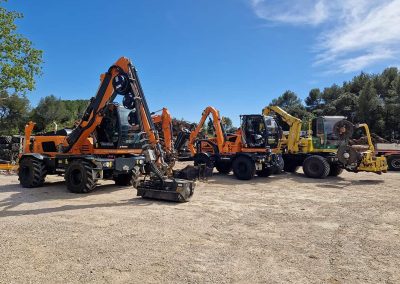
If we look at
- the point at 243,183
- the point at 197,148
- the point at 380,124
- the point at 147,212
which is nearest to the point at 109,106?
the point at 147,212

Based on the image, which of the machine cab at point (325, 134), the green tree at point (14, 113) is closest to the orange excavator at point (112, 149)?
the machine cab at point (325, 134)

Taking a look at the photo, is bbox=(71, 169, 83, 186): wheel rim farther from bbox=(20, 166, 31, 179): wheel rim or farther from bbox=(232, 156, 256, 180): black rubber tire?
bbox=(232, 156, 256, 180): black rubber tire

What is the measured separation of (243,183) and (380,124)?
34322 mm

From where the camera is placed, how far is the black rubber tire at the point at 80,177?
1067 cm

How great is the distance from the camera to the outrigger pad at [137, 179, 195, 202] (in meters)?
9.35

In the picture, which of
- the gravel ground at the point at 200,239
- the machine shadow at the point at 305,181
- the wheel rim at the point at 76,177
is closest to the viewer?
the gravel ground at the point at 200,239

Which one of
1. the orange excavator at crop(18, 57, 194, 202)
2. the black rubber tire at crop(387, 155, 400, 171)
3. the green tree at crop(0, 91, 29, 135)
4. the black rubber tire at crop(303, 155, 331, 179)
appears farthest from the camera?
→ the green tree at crop(0, 91, 29, 135)

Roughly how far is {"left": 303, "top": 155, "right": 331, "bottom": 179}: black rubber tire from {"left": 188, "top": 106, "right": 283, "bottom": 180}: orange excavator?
1.26 m

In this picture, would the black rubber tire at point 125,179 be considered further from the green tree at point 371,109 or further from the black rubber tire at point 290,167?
the green tree at point 371,109

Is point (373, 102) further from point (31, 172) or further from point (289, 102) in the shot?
point (31, 172)

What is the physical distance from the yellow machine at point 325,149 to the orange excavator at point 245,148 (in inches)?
47.8

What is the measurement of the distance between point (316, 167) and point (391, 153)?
25.5 feet

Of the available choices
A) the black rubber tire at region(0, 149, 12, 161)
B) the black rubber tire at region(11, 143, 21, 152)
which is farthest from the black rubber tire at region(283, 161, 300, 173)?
the black rubber tire at region(0, 149, 12, 161)

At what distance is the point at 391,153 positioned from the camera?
20.9 metres
